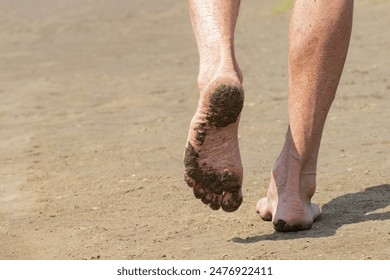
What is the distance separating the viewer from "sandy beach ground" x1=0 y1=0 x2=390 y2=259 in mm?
3375

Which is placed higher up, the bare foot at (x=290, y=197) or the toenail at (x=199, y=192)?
the toenail at (x=199, y=192)

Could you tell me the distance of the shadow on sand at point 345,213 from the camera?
3346 millimetres

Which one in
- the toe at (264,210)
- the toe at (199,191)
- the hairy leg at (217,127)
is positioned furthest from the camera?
the toe at (264,210)

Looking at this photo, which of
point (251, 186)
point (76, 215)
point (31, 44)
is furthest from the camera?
point (31, 44)

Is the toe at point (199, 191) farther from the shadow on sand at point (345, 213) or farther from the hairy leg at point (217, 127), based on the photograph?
the shadow on sand at point (345, 213)

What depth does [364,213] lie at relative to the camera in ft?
11.7

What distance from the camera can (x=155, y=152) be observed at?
4902 mm

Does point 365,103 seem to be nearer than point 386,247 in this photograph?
No

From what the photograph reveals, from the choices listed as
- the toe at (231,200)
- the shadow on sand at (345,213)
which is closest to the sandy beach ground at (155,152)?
the shadow on sand at (345,213)

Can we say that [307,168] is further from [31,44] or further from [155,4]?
[155,4]

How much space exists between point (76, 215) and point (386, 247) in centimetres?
119

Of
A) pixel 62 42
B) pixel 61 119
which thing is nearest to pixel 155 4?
pixel 62 42

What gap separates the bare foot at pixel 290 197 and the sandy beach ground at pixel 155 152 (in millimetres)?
41

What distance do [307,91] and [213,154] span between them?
1.28 feet
